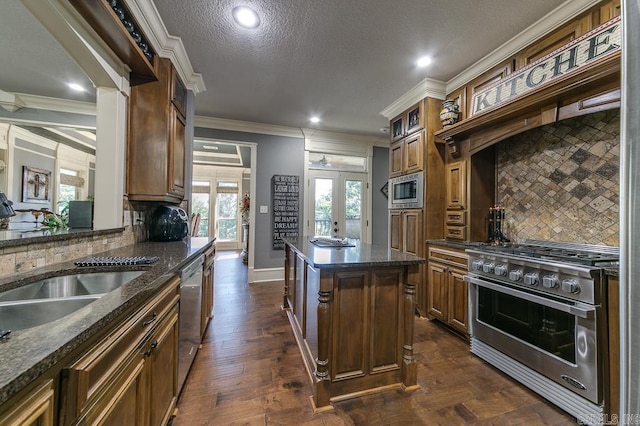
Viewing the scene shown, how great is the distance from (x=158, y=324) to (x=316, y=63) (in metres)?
2.60

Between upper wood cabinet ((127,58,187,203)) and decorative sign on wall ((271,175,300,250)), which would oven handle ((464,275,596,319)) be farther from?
decorative sign on wall ((271,175,300,250))

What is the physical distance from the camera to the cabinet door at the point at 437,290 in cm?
258

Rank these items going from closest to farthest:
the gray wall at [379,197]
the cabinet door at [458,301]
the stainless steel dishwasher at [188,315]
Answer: the stainless steel dishwasher at [188,315], the cabinet door at [458,301], the gray wall at [379,197]

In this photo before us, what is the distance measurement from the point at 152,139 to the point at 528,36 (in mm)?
3280

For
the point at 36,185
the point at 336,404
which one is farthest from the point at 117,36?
the point at 336,404

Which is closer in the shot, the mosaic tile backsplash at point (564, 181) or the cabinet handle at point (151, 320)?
the cabinet handle at point (151, 320)

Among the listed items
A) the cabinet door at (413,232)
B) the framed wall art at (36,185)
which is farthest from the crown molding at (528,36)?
the framed wall art at (36,185)

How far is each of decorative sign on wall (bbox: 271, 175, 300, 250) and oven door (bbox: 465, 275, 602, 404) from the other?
300 centimetres

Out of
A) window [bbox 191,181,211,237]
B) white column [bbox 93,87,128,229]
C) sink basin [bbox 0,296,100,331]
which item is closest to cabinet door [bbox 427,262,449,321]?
sink basin [bbox 0,296,100,331]

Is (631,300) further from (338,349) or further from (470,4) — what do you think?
(470,4)

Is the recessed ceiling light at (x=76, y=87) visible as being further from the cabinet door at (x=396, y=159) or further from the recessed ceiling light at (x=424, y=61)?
the cabinet door at (x=396, y=159)

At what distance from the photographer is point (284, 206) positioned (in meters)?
4.52

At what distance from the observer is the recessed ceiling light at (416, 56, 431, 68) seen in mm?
2498

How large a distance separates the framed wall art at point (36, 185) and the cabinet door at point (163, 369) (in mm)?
1579
